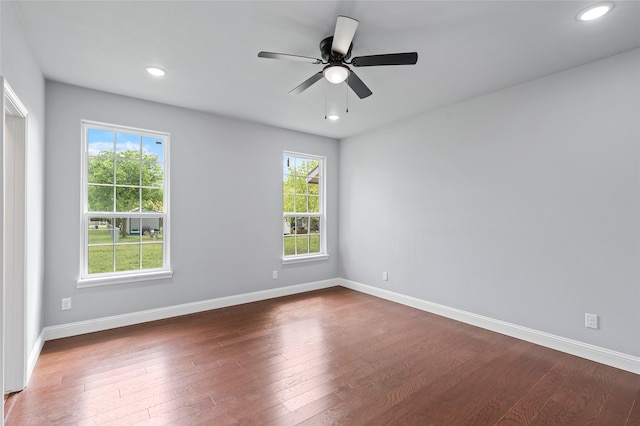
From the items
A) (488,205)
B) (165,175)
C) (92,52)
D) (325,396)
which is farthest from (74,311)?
(488,205)

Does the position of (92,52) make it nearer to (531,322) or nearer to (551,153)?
(551,153)

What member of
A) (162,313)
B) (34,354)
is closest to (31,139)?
(34,354)

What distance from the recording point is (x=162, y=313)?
3.81 metres

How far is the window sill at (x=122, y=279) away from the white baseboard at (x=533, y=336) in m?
3.16

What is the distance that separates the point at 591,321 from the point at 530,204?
1184 mm

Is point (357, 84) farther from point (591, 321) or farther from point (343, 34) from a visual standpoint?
point (591, 321)

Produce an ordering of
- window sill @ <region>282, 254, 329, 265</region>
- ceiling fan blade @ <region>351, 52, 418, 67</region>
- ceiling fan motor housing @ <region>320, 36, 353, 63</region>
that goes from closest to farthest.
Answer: ceiling fan blade @ <region>351, 52, 418, 67</region> < ceiling fan motor housing @ <region>320, 36, 353, 63</region> < window sill @ <region>282, 254, 329, 265</region>

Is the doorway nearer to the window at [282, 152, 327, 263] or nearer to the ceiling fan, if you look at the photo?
the ceiling fan

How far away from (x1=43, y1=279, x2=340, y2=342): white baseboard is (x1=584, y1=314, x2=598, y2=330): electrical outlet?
351 cm

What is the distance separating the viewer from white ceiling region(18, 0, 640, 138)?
Result: 2105 millimetres

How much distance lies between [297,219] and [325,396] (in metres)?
3.27

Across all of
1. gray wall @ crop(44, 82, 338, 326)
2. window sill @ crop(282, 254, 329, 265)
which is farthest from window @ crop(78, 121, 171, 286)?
window sill @ crop(282, 254, 329, 265)

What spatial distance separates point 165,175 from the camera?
154 inches

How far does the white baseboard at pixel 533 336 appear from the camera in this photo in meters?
2.63
